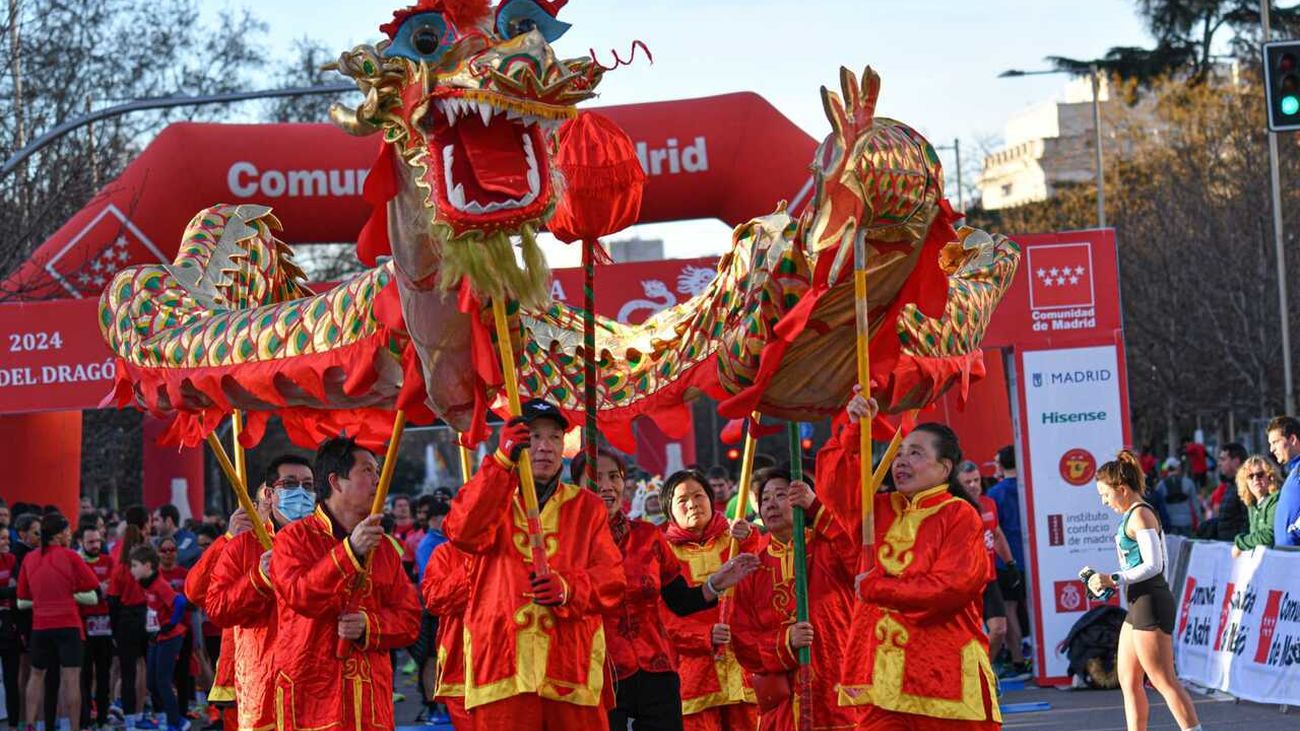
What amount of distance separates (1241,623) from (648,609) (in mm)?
6864

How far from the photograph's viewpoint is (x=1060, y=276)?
47.5 feet

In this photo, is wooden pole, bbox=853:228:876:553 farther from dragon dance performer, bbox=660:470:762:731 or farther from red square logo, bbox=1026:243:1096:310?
red square logo, bbox=1026:243:1096:310

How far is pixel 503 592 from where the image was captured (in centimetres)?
691

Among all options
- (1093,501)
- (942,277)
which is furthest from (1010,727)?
(942,277)

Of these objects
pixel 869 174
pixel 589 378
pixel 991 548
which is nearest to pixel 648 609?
pixel 589 378

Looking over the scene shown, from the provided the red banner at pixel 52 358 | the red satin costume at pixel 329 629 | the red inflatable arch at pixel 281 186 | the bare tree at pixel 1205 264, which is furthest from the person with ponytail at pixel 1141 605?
the bare tree at pixel 1205 264

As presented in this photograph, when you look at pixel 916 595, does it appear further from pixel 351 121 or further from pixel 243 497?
pixel 243 497

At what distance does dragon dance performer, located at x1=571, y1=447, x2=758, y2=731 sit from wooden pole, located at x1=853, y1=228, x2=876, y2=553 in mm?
814

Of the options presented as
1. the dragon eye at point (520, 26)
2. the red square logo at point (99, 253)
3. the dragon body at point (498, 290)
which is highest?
the red square logo at point (99, 253)

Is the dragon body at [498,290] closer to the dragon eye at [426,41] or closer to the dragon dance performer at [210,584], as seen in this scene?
the dragon eye at [426,41]

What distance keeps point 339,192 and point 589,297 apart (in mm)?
8395

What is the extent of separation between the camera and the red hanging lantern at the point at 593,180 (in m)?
8.11

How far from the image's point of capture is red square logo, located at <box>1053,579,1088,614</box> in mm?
14695

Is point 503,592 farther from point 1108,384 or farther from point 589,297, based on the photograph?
point 1108,384
